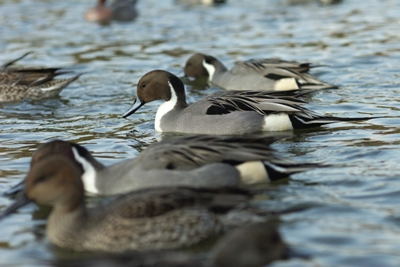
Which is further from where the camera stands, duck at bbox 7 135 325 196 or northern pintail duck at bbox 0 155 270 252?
duck at bbox 7 135 325 196

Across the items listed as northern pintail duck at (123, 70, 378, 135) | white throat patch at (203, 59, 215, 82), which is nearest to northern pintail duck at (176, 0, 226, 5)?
white throat patch at (203, 59, 215, 82)

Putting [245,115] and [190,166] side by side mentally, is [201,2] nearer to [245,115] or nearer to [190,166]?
[245,115]

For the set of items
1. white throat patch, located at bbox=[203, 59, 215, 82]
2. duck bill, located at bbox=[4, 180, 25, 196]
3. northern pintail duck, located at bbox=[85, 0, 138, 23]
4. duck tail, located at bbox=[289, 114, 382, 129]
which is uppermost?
northern pintail duck, located at bbox=[85, 0, 138, 23]

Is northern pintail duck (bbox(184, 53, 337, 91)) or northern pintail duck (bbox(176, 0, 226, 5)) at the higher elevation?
northern pintail duck (bbox(176, 0, 226, 5))

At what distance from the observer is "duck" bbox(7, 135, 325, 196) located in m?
5.99

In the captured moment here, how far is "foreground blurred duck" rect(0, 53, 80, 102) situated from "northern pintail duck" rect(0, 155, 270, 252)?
6.03 metres

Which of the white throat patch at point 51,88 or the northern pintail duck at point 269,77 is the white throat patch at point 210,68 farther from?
the white throat patch at point 51,88

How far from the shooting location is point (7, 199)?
6328 millimetres

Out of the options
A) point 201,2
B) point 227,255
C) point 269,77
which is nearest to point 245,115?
point 269,77

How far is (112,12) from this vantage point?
19000 mm

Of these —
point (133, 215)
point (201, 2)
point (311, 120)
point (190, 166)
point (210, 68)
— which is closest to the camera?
point (133, 215)

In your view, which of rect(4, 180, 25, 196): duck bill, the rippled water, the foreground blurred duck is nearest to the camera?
the rippled water

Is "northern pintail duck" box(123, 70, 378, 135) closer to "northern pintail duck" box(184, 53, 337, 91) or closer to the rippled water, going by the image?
the rippled water

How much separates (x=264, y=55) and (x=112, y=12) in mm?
6680
